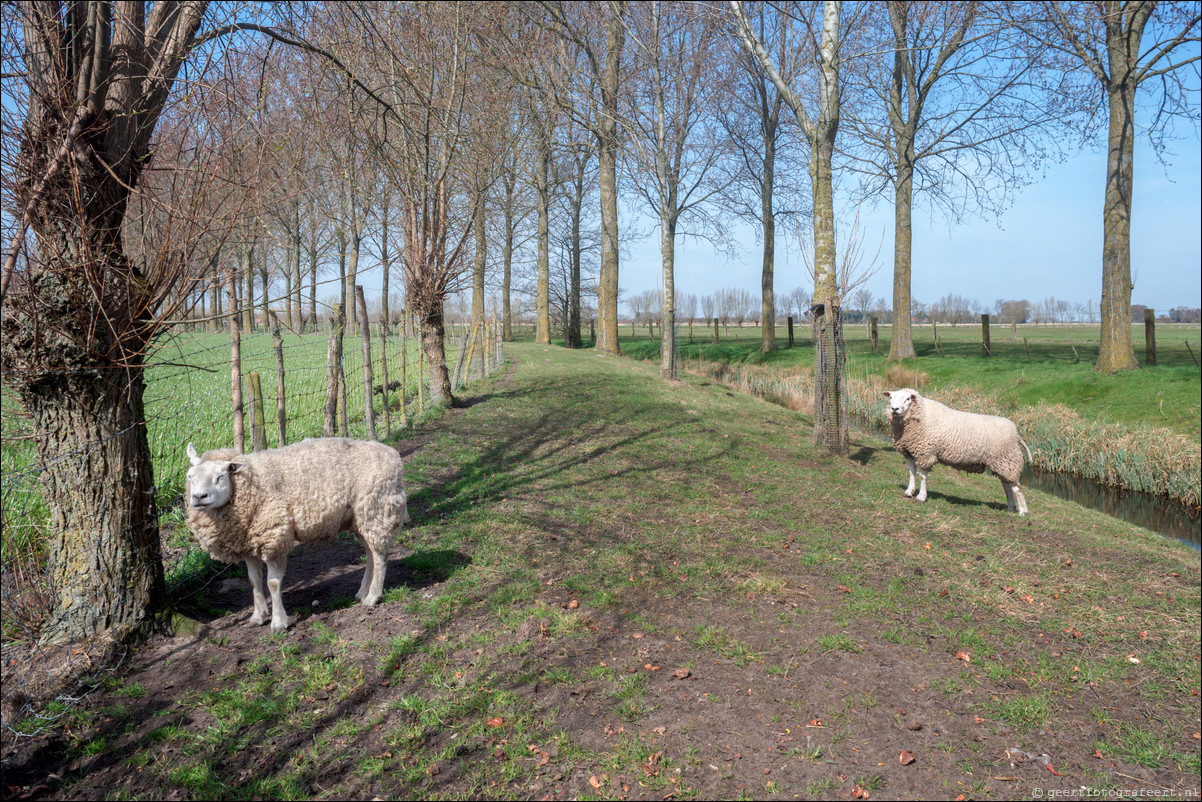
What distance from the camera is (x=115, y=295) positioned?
440 cm

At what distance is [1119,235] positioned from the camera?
17.9 metres

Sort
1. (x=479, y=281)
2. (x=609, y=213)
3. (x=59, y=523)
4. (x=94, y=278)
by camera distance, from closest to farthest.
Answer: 1. (x=94, y=278)
2. (x=59, y=523)
3. (x=609, y=213)
4. (x=479, y=281)

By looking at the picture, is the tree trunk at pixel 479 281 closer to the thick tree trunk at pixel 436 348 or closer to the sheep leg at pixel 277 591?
the thick tree trunk at pixel 436 348

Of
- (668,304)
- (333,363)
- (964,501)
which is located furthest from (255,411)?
(668,304)

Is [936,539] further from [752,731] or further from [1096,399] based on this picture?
[1096,399]

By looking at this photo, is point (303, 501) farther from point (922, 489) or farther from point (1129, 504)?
point (1129, 504)

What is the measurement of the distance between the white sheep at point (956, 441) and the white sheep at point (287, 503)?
7262 mm

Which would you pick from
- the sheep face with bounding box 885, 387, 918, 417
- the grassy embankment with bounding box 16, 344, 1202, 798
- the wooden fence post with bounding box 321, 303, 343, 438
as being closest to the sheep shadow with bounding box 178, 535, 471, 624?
the grassy embankment with bounding box 16, 344, 1202, 798

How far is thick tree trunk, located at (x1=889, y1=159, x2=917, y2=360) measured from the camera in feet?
76.6

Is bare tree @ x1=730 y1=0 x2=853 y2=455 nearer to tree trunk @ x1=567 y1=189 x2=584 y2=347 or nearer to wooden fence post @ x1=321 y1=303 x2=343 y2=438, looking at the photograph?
wooden fence post @ x1=321 y1=303 x2=343 y2=438

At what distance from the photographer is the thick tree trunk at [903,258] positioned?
23344 mm

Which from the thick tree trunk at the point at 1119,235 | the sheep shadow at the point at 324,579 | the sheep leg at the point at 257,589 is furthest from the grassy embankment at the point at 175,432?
the thick tree trunk at the point at 1119,235

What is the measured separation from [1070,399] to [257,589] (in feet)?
62.2

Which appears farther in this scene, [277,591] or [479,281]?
[479,281]
